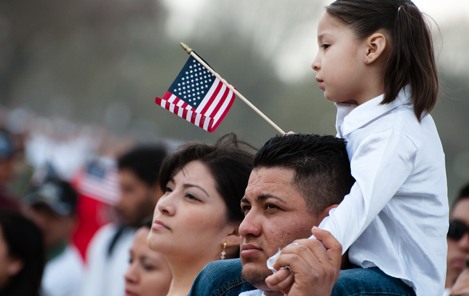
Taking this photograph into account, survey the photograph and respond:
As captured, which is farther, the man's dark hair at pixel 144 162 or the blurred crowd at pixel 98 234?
the man's dark hair at pixel 144 162

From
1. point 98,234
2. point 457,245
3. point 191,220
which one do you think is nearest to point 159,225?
point 191,220

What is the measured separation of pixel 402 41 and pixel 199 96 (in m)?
1.16

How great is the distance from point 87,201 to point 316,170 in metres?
9.42

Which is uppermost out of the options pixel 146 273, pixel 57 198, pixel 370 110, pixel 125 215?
pixel 370 110

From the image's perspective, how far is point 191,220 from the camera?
5.87m

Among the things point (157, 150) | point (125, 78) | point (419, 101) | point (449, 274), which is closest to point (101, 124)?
point (125, 78)

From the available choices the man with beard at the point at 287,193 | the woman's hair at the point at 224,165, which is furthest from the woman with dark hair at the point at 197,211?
the man with beard at the point at 287,193

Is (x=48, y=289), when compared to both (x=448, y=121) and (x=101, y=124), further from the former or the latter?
(x=101, y=124)

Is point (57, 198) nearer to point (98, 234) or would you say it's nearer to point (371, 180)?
point (98, 234)

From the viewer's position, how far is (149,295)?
7.09 m

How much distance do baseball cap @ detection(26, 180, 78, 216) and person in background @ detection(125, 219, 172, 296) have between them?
3.68m

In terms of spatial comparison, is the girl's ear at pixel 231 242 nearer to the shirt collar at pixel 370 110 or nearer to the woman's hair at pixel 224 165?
the woman's hair at pixel 224 165

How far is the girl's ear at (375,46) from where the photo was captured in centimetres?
479

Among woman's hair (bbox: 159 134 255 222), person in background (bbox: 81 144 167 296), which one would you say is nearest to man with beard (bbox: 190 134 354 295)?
woman's hair (bbox: 159 134 255 222)
